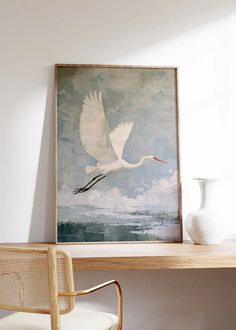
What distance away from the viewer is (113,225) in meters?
3.24

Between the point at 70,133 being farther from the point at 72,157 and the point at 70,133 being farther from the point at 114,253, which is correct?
the point at 114,253

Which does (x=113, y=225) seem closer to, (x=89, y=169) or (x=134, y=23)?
(x=89, y=169)

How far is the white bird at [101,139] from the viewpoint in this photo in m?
3.28

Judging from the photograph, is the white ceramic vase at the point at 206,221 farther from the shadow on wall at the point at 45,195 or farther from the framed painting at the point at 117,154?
the shadow on wall at the point at 45,195

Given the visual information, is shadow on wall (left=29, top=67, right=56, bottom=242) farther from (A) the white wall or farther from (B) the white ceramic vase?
(B) the white ceramic vase

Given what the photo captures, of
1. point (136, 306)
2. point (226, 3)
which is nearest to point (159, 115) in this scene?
point (226, 3)

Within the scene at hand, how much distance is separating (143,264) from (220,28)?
5.28 feet

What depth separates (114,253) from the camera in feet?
9.21

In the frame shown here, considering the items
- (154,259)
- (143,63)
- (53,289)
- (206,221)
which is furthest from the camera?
(143,63)

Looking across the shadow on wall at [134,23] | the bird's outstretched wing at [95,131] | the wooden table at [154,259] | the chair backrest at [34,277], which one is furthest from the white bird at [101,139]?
the chair backrest at [34,277]

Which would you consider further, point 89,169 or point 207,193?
point 89,169

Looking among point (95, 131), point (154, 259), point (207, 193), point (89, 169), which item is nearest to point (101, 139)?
point (95, 131)

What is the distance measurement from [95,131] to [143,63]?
0.52 m

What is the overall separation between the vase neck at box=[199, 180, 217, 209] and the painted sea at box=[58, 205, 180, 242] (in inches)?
8.8
